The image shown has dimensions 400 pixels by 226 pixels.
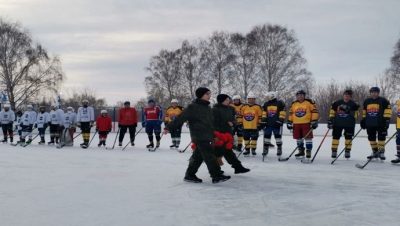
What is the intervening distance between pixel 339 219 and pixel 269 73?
35.1 metres

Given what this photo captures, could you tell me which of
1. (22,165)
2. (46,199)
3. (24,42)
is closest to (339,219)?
(46,199)

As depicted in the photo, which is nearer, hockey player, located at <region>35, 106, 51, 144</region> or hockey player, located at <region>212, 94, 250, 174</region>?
hockey player, located at <region>212, 94, 250, 174</region>

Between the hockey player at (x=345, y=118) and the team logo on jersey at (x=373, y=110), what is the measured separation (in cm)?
34

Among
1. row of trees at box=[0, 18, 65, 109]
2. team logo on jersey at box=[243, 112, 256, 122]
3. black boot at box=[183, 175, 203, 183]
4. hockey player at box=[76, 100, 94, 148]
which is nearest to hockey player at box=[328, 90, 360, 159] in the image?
team logo on jersey at box=[243, 112, 256, 122]

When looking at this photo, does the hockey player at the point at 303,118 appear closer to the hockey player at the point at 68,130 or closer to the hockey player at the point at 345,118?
the hockey player at the point at 345,118

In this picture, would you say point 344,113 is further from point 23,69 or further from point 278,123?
point 23,69

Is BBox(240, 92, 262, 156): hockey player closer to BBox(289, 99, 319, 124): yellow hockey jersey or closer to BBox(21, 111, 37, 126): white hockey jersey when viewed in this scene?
BBox(289, 99, 319, 124): yellow hockey jersey

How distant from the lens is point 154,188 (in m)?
6.70

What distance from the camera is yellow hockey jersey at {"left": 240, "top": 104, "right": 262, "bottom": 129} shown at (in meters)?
12.0

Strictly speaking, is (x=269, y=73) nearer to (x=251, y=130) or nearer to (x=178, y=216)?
(x=251, y=130)

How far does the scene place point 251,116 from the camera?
12.0 m

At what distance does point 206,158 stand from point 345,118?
188 inches

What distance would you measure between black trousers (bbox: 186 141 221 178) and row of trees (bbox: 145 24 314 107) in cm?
3251

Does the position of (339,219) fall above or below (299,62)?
below
